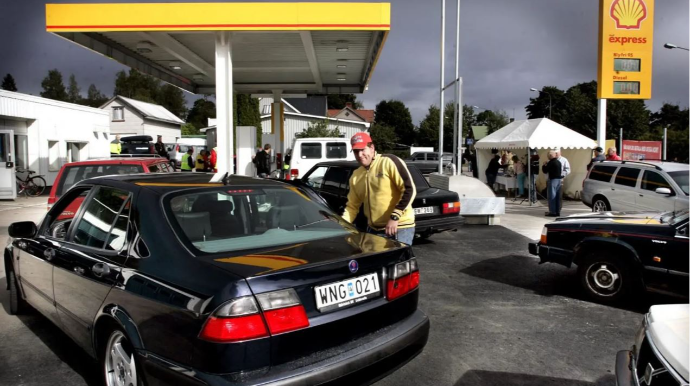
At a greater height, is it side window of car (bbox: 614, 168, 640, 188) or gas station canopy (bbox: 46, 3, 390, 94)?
gas station canopy (bbox: 46, 3, 390, 94)

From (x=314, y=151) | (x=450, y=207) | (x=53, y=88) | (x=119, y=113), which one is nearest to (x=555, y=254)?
(x=450, y=207)

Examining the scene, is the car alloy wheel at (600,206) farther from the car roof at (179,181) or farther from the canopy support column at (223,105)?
the car roof at (179,181)

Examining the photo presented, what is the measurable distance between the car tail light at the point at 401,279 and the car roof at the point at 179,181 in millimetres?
1185

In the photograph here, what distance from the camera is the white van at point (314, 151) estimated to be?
48.1 feet

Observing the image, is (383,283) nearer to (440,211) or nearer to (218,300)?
(218,300)

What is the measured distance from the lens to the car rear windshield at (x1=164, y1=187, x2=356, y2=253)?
2963mm

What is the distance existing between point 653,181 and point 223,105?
382 inches

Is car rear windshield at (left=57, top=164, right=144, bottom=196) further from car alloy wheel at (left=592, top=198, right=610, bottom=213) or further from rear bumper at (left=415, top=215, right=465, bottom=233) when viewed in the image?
car alloy wheel at (left=592, top=198, right=610, bottom=213)

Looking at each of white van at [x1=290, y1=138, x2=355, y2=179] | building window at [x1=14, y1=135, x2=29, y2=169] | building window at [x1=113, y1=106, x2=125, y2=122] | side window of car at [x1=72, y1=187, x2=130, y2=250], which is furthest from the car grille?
building window at [x1=113, y1=106, x2=125, y2=122]

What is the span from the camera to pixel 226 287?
7.66 feet

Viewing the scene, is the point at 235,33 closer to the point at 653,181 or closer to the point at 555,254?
the point at 555,254

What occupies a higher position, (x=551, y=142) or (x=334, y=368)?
(x=551, y=142)

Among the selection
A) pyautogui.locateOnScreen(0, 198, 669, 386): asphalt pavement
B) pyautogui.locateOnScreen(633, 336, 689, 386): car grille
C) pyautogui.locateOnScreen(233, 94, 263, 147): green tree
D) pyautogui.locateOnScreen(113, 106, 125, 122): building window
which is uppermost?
pyautogui.locateOnScreen(113, 106, 125, 122): building window

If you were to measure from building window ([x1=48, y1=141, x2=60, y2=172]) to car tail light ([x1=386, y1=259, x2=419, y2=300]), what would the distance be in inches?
855
